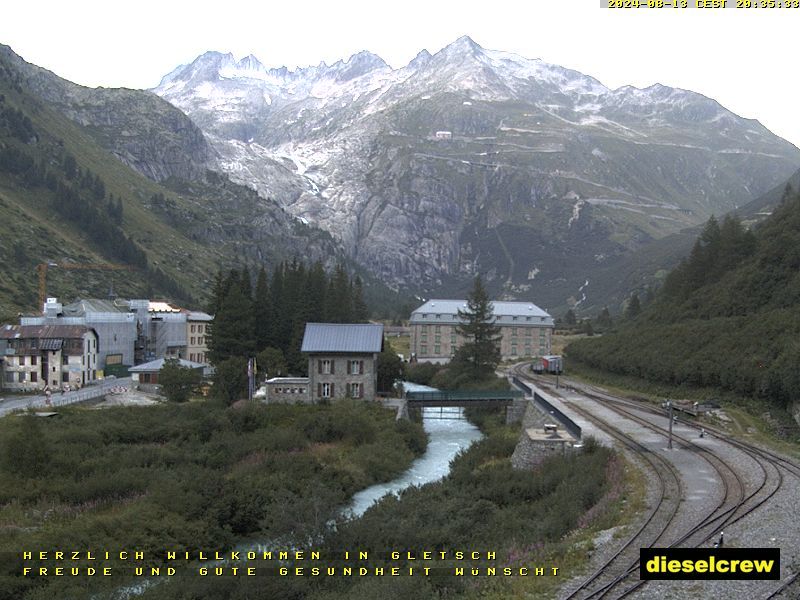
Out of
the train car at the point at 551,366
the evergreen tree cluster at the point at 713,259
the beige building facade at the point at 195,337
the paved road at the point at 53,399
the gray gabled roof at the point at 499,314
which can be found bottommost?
the paved road at the point at 53,399

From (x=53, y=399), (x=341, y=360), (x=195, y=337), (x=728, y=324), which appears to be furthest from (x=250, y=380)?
(x=195, y=337)

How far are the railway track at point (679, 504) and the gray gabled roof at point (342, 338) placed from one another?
23498 mm

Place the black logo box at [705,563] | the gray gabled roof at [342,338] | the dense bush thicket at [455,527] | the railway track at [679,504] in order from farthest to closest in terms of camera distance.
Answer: the gray gabled roof at [342,338]
the dense bush thicket at [455,527]
the black logo box at [705,563]
the railway track at [679,504]

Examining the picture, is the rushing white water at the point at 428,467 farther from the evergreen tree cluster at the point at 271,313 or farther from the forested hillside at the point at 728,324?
the forested hillside at the point at 728,324

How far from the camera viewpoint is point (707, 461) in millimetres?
34594

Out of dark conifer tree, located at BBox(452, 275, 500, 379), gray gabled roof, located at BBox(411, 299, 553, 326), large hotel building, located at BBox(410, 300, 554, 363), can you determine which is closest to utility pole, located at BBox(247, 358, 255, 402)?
dark conifer tree, located at BBox(452, 275, 500, 379)

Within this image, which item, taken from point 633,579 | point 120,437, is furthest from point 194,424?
point 633,579

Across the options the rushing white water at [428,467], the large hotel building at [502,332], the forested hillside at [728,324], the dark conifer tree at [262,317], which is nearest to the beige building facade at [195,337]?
the dark conifer tree at [262,317]

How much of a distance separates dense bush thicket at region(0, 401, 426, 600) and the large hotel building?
6679 cm

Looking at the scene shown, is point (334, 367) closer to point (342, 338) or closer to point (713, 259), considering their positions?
point (342, 338)

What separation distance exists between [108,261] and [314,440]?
134 m

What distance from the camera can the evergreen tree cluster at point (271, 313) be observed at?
68.9 meters

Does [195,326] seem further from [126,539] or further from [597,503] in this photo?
[597,503]

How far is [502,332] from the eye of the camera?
127250 millimetres
